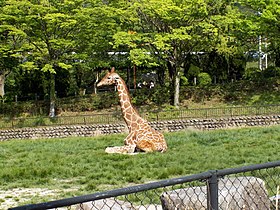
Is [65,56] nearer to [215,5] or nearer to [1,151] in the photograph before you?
[215,5]

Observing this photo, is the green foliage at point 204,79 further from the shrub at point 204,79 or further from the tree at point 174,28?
the tree at point 174,28

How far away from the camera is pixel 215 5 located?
2492cm

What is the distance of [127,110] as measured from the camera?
47.0ft

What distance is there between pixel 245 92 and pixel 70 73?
38.2 ft

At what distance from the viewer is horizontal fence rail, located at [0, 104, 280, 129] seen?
20.3 metres

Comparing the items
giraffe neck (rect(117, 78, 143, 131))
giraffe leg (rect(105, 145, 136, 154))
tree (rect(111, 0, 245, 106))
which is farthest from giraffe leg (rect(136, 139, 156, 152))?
tree (rect(111, 0, 245, 106))

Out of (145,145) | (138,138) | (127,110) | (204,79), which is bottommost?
(145,145)

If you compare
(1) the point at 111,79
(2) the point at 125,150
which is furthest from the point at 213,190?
(1) the point at 111,79

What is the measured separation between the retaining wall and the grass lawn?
3.12 metres

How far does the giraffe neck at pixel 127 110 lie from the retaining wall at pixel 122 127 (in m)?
5.67

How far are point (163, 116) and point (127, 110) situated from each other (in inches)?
274

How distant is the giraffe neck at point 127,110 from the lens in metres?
14.0

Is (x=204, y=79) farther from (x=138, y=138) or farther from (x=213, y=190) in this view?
(x=213, y=190)

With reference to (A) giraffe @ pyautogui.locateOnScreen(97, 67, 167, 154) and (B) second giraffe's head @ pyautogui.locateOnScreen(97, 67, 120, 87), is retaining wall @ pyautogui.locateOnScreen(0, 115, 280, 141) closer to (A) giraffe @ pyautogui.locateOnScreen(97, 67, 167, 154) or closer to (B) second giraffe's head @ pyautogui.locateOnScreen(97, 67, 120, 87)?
(B) second giraffe's head @ pyautogui.locateOnScreen(97, 67, 120, 87)
